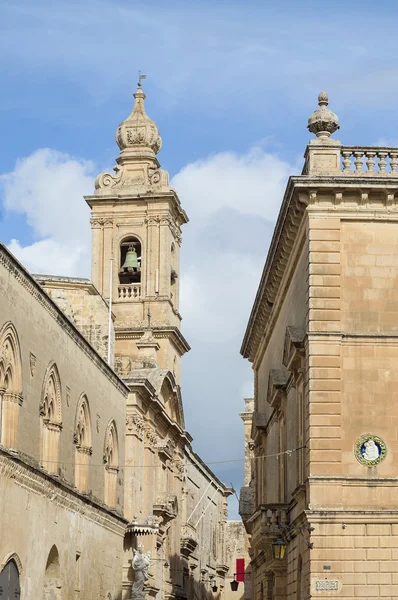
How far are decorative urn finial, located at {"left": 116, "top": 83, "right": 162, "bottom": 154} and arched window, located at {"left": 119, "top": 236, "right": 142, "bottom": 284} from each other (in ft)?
15.8

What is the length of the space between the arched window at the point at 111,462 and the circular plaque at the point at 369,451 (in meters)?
13.5

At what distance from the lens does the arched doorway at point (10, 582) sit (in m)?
24.4

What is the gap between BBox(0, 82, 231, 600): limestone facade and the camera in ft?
85.3

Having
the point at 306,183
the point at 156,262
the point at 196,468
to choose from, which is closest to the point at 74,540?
the point at 306,183

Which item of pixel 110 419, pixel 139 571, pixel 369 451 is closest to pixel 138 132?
pixel 139 571

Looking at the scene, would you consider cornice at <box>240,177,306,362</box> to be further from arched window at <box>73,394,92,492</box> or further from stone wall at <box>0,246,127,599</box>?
arched window at <box>73,394,92,492</box>

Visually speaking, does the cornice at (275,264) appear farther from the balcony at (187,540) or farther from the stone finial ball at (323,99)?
the balcony at (187,540)

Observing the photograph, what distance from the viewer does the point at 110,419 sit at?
38.5 m

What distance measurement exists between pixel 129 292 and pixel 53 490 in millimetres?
29463

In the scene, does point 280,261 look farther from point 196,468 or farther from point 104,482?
point 196,468

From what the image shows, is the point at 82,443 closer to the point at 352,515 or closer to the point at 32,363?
the point at 32,363

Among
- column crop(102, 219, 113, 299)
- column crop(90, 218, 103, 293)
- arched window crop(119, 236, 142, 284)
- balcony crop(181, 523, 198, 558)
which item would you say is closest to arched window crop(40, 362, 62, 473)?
column crop(102, 219, 113, 299)

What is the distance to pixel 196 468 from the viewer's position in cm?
7256

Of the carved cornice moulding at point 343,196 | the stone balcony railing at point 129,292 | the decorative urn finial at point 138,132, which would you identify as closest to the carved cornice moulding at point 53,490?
the carved cornice moulding at point 343,196
